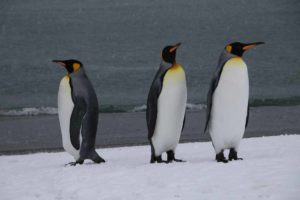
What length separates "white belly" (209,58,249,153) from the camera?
7312 mm

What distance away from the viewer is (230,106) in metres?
7.37

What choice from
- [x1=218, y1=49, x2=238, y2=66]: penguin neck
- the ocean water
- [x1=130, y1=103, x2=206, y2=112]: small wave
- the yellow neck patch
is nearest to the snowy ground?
the yellow neck patch

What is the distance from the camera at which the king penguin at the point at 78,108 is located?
7.81 meters

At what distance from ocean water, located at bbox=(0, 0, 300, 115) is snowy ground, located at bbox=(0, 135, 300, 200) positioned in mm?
11683

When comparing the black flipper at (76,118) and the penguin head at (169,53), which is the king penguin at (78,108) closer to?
the black flipper at (76,118)

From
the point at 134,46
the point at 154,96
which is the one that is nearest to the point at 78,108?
the point at 154,96

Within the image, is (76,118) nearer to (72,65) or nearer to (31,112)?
(72,65)

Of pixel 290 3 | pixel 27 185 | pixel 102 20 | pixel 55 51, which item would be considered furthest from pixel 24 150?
pixel 290 3

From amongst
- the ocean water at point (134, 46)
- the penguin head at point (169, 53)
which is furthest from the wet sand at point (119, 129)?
the penguin head at point (169, 53)

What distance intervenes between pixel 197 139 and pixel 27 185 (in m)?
6.73

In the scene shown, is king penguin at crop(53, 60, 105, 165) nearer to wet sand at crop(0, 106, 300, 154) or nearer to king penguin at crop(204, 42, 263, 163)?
king penguin at crop(204, 42, 263, 163)

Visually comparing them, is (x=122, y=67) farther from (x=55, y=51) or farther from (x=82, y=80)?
(x=82, y=80)

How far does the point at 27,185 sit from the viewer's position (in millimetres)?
6727

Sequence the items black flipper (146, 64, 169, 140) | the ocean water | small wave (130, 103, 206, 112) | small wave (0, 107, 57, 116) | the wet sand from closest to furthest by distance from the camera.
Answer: black flipper (146, 64, 169, 140) < the wet sand < small wave (0, 107, 57, 116) < small wave (130, 103, 206, 112) < the ocean water
